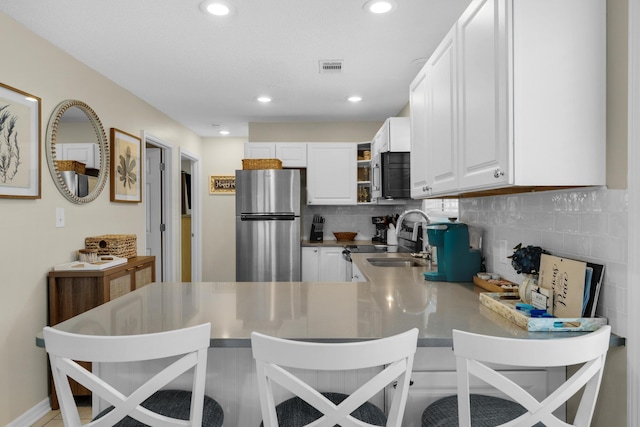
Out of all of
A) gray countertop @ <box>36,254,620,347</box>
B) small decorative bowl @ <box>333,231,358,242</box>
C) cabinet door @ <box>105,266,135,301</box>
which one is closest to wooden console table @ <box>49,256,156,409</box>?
cabinet door @ <box>105,266,135,301</box>

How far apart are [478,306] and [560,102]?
0.83 metres

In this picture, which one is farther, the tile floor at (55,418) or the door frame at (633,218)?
the tile floor at (55,418)

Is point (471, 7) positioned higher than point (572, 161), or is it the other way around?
point (471, 7)

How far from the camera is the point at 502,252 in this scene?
6.81 ft

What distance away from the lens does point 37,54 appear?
2.61 m

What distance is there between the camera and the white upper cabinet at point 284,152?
4.90 metres

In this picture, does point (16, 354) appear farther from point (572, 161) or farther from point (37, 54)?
point (572, 161)

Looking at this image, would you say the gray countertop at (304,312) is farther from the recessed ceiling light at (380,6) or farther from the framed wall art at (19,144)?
the recessed ceiling light at (380,6)

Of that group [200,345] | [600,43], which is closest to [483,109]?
[600,43]

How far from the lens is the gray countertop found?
131 cm

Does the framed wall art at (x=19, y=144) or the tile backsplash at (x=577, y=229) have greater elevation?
the framed wall art at (x=19, y=144)

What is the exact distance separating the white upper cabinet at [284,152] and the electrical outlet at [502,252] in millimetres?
3129

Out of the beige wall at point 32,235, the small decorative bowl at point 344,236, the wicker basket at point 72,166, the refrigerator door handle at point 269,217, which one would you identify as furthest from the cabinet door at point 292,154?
the wicker basket at point 72,166

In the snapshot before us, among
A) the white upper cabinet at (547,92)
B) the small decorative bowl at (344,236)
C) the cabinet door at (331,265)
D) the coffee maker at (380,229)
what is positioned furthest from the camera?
the small decorative bowl at (344,236)
